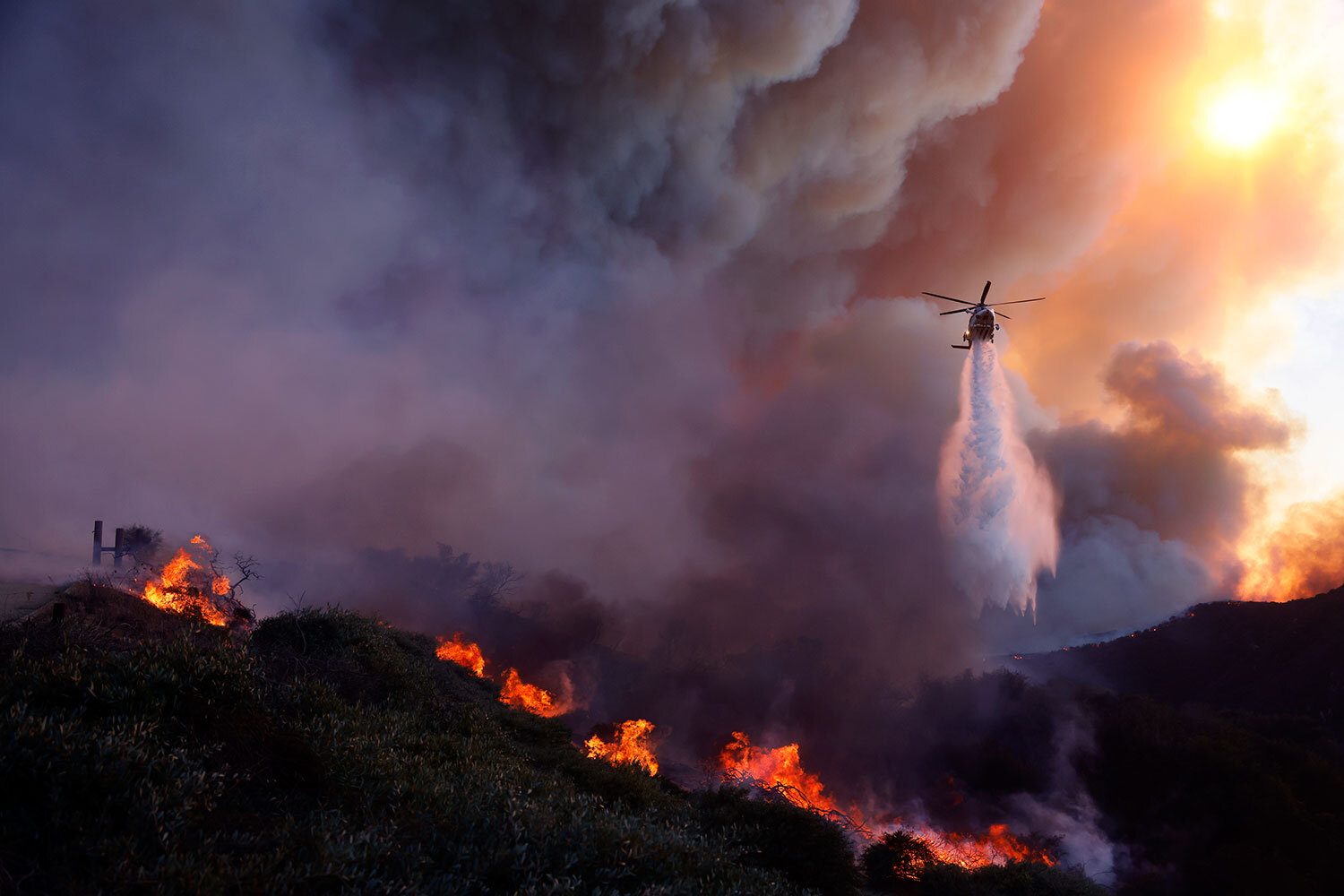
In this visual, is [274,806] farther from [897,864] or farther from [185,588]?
[185,588]

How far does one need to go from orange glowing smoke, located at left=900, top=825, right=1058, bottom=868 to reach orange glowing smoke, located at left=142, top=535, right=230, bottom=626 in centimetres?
4229

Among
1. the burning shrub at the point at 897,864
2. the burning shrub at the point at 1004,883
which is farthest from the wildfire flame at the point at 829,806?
the burning shrub at the point at 1004,883

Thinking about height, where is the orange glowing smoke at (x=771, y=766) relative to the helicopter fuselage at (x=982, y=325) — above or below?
below

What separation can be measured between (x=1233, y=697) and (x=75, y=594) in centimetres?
11540

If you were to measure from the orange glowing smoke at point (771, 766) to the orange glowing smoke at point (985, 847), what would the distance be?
8.93m

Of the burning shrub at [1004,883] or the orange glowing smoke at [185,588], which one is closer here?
the burning shrub at [1004,883]

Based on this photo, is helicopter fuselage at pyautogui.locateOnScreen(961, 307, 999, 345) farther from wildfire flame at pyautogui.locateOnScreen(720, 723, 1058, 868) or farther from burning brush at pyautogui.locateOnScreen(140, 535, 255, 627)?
burning brush at pyautogui.locateOnScreen(140, 535, 255, 627)

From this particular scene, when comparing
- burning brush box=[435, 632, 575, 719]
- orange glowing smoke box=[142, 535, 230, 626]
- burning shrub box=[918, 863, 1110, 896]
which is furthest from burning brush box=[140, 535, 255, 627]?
burning shrub box=[918, 863, 1110, 896]

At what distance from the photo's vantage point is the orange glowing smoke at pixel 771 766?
50.1 m

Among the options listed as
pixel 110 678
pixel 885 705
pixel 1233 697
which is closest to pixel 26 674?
pixel 110 678

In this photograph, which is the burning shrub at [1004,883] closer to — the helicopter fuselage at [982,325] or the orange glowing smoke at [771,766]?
the orange glowing smoke at [771,766]

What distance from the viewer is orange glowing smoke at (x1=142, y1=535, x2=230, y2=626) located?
27713 mm

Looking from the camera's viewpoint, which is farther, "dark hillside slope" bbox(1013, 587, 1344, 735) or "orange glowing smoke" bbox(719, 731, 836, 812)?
"dark hillside slope" bbox(1013, 587, 1344, 735)

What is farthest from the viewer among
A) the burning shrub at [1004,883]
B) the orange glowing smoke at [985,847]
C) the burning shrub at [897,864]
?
the orange glowing smoke at [985,847]
